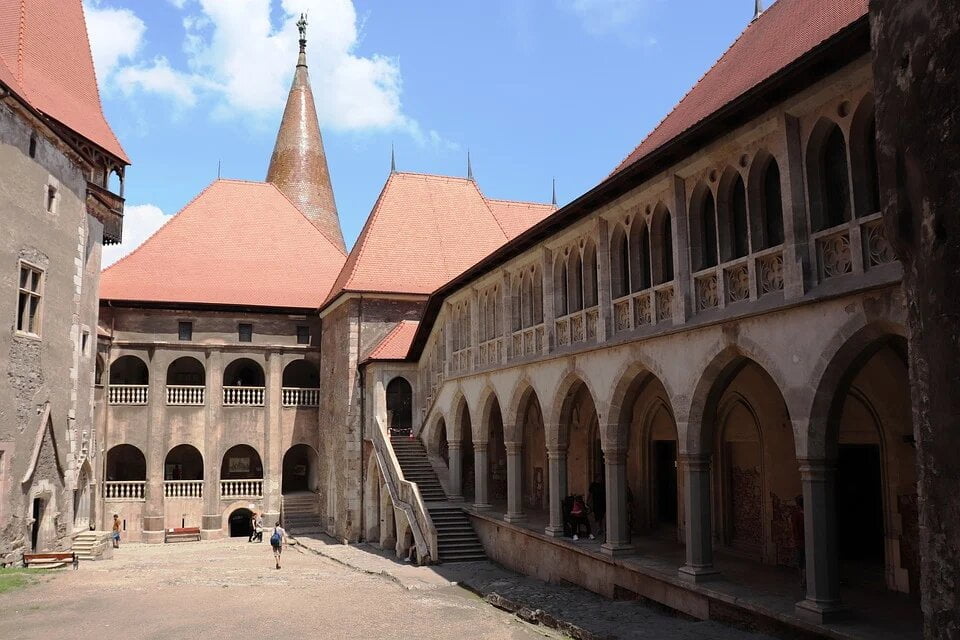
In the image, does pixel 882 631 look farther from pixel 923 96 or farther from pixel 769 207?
pixel 923 96

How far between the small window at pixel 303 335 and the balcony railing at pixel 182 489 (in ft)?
22.4

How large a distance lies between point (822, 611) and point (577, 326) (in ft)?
27.9

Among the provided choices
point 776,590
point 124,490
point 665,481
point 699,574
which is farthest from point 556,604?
point 124,490

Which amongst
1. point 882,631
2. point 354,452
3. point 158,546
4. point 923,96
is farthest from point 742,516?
point 158,546

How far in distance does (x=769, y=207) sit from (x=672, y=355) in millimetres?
2878

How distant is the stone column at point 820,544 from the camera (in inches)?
378

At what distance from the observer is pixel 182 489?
1227 inches

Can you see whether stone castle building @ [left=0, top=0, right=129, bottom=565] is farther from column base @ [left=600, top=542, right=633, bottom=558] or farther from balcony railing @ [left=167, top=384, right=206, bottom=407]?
column base @ [left=600, top=542, right=633, bottom=558]

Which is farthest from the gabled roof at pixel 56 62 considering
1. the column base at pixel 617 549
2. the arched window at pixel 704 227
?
the column base at pixel 617 549

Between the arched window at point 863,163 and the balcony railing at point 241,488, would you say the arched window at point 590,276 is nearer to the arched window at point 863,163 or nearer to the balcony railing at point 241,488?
the arched window at point 863,163

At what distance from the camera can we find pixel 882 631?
9.04 m

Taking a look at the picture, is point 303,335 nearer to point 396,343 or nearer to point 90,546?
point 396,343

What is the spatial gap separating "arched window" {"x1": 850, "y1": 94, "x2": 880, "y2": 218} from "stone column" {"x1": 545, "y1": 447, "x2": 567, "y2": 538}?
31.0 feet

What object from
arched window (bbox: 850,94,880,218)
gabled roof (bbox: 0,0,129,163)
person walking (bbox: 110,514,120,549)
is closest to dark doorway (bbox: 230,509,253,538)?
person walking (bbox: 110,514,120,549)
